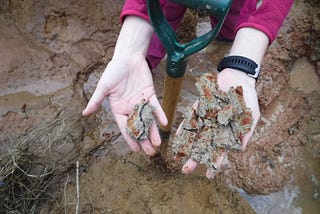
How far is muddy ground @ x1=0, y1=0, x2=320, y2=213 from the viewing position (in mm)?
1863

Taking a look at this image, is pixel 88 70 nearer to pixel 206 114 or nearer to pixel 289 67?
pixel 206 114

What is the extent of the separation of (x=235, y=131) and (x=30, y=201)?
3.25 ft

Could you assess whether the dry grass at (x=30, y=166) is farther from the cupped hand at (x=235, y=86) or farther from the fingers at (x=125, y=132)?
the cupped hand at (x=235, y=86)

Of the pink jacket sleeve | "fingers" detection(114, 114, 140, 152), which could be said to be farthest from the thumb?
the pink jacket sleeve

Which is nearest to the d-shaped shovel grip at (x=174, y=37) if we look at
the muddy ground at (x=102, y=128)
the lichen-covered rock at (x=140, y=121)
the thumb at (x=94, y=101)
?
the lichen-covered rock at (x=140, y=121)

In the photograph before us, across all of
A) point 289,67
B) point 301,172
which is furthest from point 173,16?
point 301,172

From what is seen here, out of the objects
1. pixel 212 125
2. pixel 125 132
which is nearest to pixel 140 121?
pixel 125 132

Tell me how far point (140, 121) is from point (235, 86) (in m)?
0.36

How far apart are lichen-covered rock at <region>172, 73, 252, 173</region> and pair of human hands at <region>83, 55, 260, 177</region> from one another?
0.03 metres

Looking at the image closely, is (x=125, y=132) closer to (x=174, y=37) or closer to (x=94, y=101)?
(x=94, y=101)

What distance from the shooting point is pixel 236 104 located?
136 centimetres

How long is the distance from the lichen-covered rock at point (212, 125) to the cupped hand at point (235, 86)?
0.02 metres

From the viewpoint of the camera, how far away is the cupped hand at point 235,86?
1404 mm

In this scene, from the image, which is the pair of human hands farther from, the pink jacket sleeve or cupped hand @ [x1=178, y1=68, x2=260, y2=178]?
the pink jacket sleeve
